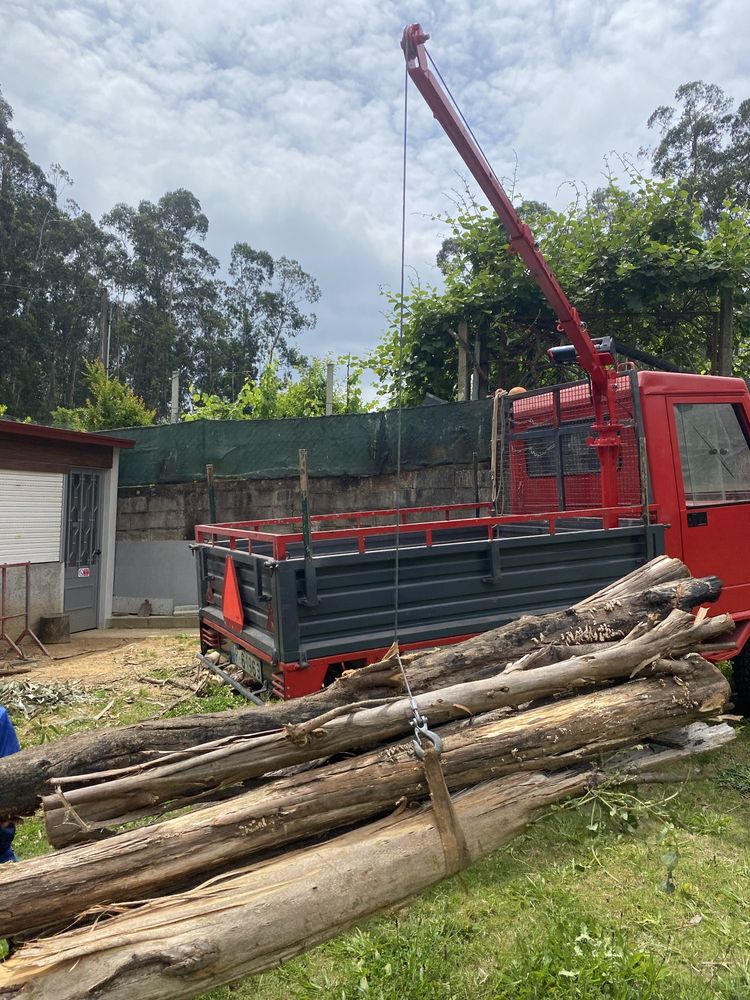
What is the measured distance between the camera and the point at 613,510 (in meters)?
4.34

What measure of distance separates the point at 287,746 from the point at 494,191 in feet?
13.8

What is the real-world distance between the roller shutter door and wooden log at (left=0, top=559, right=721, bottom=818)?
650cm

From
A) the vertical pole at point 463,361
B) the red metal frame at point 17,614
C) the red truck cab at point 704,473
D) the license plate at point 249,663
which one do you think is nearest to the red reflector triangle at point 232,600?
the license plate at point 249,663

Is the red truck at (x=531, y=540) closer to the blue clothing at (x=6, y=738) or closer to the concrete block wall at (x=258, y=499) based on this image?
the blue clothing at (x=6, y=738)

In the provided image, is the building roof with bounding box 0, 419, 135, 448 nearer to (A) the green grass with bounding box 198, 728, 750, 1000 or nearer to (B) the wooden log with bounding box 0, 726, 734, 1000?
(B) the wooden log with bounding box 0, 726, 734, 1000

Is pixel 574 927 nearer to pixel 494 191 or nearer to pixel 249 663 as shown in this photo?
pixel 249 663

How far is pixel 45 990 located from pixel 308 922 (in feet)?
2.65

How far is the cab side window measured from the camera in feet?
14.8

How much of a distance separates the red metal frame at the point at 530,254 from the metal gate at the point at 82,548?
686cm

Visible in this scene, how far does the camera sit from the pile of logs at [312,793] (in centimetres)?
198

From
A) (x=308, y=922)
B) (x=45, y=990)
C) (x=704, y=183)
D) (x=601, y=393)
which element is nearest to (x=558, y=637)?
(x=308, y=922)

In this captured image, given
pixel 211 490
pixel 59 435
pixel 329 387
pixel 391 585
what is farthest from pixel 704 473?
pixel 59 435

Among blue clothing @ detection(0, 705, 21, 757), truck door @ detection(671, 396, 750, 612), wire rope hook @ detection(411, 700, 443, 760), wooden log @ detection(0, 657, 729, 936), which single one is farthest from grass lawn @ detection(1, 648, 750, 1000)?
truck door @ detection(671, 396, 750, 612)

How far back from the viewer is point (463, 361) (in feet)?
34.3
